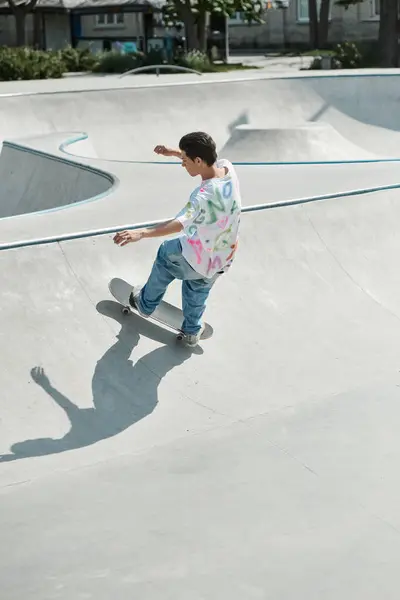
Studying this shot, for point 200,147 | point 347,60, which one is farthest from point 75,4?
point 200,147

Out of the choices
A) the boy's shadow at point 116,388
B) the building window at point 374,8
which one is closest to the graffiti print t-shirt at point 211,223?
the boy's shadow at point 116,388

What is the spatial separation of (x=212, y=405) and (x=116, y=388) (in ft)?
2.13

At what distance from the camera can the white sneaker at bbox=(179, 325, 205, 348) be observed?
6.29 metres

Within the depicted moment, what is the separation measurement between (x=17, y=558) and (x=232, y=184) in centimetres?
250

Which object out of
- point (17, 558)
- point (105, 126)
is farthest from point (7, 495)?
point (105, 126)

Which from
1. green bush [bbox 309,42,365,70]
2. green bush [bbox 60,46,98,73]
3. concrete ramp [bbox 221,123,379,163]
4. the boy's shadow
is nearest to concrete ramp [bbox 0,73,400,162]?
concrete ramp [bbox 221,123,379,163]

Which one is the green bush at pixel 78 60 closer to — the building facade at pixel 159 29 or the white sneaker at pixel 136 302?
the building facade at pixel 159 29

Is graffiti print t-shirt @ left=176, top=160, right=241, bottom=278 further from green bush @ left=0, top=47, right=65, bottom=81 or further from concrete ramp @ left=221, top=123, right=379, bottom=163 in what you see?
green bush @ left=0, top=47, right=65, bottom=81

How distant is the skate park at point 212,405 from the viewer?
4.35 m

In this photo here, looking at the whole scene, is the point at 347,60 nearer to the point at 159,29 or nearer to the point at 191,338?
the point at 159,29

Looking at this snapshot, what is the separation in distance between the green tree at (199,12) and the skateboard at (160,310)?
25.3m

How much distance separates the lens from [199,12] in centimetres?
3073

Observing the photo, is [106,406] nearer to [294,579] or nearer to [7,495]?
[7,495]

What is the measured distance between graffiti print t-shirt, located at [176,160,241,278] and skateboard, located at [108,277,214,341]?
0.79m
